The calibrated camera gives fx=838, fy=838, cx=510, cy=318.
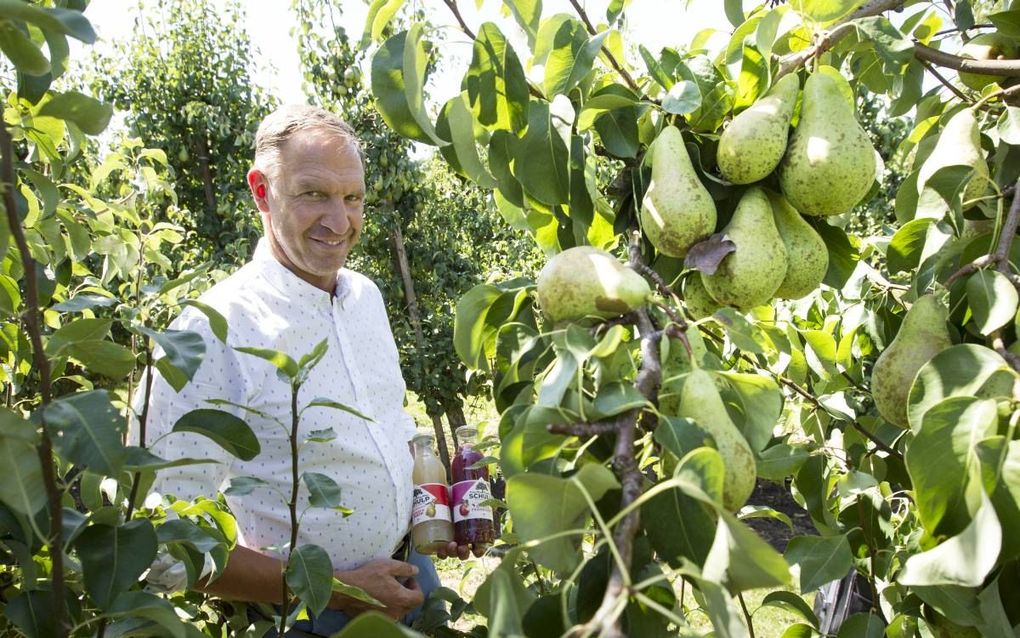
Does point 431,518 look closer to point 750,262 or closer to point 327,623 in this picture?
point 327,623

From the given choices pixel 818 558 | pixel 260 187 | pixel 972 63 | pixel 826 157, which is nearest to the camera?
pixel 826 157

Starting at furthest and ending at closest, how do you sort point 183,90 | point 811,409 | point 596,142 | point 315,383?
1. point 183,90
2. point 315,383
3. point 811,409
4. point 596,142

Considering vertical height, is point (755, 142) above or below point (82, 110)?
below

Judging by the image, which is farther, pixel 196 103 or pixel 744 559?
pixel 196 103

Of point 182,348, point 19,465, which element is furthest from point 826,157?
point 19,465

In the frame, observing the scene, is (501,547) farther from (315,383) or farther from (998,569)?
(998,569)

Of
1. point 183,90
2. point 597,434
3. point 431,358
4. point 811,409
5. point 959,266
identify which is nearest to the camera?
point 597,434

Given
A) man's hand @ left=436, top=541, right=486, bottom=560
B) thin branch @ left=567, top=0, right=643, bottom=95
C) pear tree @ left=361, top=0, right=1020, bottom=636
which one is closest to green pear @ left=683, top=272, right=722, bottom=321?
pear tree @ left=361, top=0, right=1020, bottom=636

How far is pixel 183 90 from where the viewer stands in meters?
8.91

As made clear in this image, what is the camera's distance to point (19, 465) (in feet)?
2.45

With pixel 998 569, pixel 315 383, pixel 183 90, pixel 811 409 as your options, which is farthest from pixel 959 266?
pixel 183 90

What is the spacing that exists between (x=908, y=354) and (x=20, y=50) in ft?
3.25

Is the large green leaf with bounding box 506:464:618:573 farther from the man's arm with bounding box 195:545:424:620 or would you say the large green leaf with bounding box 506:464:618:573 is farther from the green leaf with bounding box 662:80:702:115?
the man's arm with bounding box 195:545:424:620

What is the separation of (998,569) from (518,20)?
846 mm
